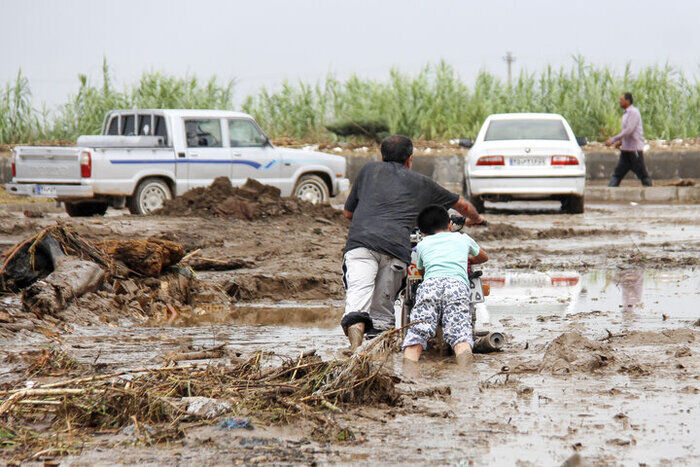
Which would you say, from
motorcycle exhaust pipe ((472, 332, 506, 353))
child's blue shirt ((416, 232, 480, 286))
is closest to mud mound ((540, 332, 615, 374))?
motorcycle exhaust pipe ((472, 332, 506, 353))

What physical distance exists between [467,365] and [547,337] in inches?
47.1

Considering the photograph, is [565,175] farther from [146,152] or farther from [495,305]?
[495,305]

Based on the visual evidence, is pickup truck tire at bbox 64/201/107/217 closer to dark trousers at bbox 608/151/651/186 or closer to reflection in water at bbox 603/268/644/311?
reflection in water at bbox 603/268/644/311

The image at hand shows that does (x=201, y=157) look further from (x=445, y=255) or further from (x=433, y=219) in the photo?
(x=445, y=255)

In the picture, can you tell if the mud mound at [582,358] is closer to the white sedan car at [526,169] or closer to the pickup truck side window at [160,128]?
the white sedan car at [526,169]

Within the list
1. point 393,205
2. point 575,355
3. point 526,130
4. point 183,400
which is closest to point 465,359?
point 575,355

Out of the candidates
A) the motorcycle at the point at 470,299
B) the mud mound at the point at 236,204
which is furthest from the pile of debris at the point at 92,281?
the mud mound at the point at 236,204

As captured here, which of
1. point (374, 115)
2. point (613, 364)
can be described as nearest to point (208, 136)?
point (374, 115)

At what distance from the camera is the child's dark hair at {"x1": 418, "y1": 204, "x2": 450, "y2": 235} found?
6.75 m

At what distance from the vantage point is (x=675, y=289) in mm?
9609

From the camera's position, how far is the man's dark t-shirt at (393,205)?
271 inches

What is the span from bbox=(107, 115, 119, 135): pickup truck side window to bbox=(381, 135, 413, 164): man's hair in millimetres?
12683

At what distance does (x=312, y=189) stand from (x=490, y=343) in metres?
12.8

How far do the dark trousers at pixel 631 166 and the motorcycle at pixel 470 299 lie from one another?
16631mm
